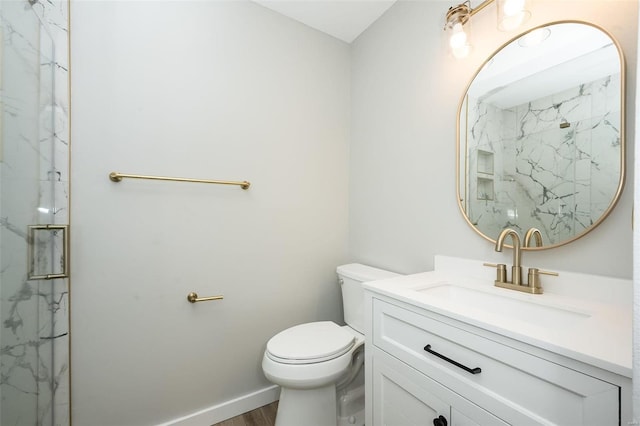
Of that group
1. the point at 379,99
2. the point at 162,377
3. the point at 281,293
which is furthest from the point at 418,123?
the point at 162,377

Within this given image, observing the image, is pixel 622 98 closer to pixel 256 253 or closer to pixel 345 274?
pixel 345 274

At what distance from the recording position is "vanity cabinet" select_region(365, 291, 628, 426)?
0.56m

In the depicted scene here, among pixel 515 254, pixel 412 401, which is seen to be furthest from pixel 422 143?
pixel 412 401

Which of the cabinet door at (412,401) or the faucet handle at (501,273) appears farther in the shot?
the faucet handle at (501,273)

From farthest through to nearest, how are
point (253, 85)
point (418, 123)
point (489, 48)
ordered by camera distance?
point (253, 85) → point (418, 123) → point (489, 48)

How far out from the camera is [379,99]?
173 centimetres

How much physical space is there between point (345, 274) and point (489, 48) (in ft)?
4.31

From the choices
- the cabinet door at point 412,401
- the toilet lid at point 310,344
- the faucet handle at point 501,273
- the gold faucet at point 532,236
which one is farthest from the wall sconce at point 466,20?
the toilet lid at point 310,344

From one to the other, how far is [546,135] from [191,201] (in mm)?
1571

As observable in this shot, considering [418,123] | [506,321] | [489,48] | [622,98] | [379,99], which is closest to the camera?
[506,321]

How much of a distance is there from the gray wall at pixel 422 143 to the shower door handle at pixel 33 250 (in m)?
1.51

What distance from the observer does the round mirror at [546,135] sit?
88 centimetres

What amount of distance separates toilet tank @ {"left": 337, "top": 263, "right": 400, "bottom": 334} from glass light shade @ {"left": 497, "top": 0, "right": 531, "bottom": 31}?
1.21 meters

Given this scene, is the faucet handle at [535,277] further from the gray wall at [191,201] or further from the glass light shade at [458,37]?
the gray wall at [191,201]
